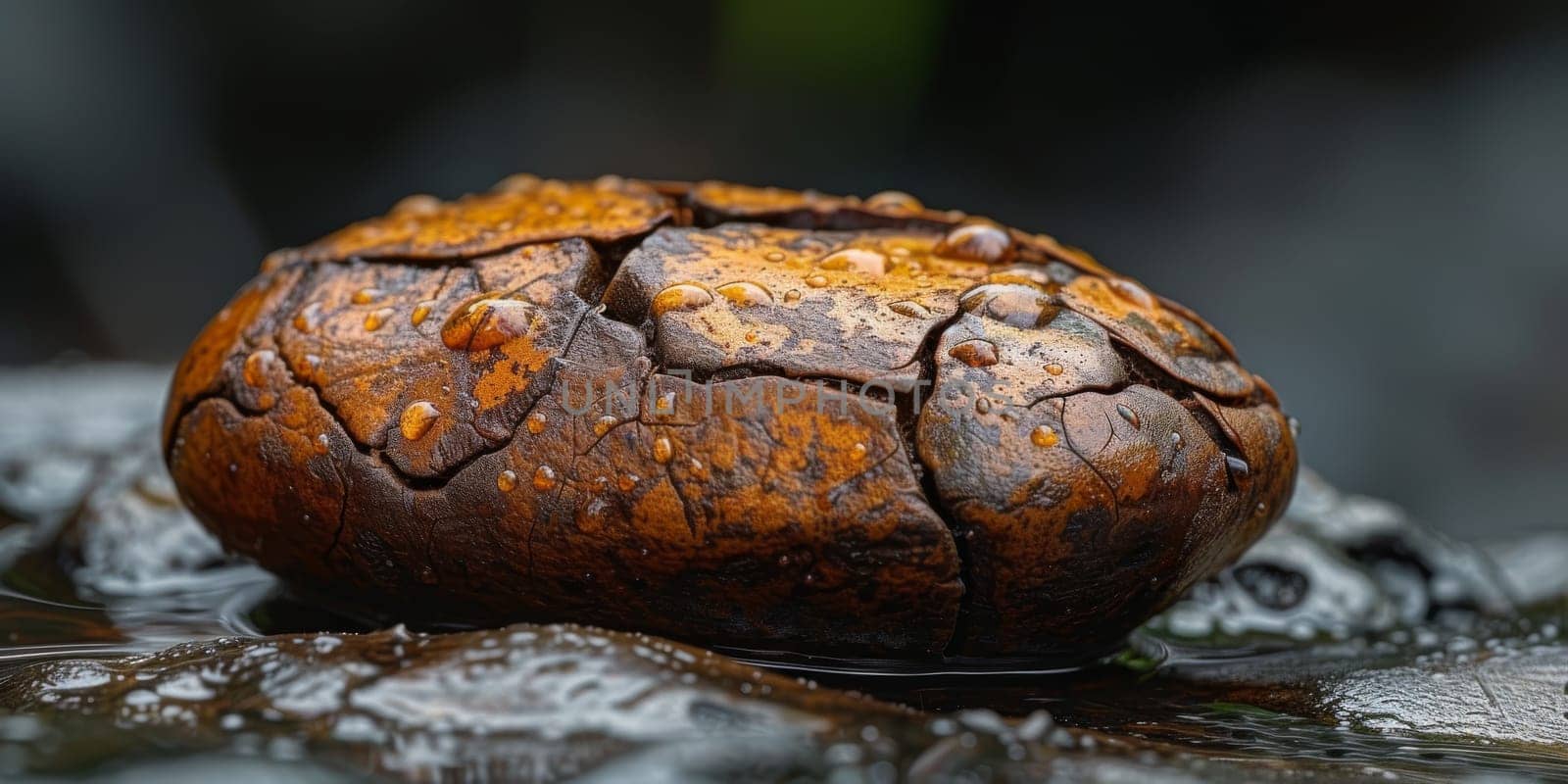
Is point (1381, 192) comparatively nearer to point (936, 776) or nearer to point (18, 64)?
point (936, 776)

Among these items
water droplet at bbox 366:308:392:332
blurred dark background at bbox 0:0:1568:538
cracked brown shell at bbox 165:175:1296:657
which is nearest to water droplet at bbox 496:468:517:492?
cracked brown shell at bbox 165:175:1296:657

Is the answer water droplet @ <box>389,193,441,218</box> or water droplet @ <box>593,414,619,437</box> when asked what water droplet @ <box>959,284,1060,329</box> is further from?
water droplet @ <box>389,193,441,218</box>

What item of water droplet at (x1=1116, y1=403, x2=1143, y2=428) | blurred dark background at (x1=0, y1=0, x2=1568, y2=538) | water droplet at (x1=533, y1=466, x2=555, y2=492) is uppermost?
blurred dark background at (x1=0, y1=0, x2=1568, y2=538)

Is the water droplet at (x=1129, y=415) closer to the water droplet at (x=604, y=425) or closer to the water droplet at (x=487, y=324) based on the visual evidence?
the water droplet at (x=604, y=425)

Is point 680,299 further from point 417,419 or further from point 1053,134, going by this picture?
point 1053,134

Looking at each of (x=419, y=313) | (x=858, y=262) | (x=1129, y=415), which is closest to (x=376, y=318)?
(x=419, y=313)

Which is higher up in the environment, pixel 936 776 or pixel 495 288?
pixel 495 288

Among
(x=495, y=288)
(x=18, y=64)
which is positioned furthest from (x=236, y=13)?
(x=495, y=288)

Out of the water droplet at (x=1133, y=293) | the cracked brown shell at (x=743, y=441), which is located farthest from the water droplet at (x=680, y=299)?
the water droplet at (x=1133, y=293)
